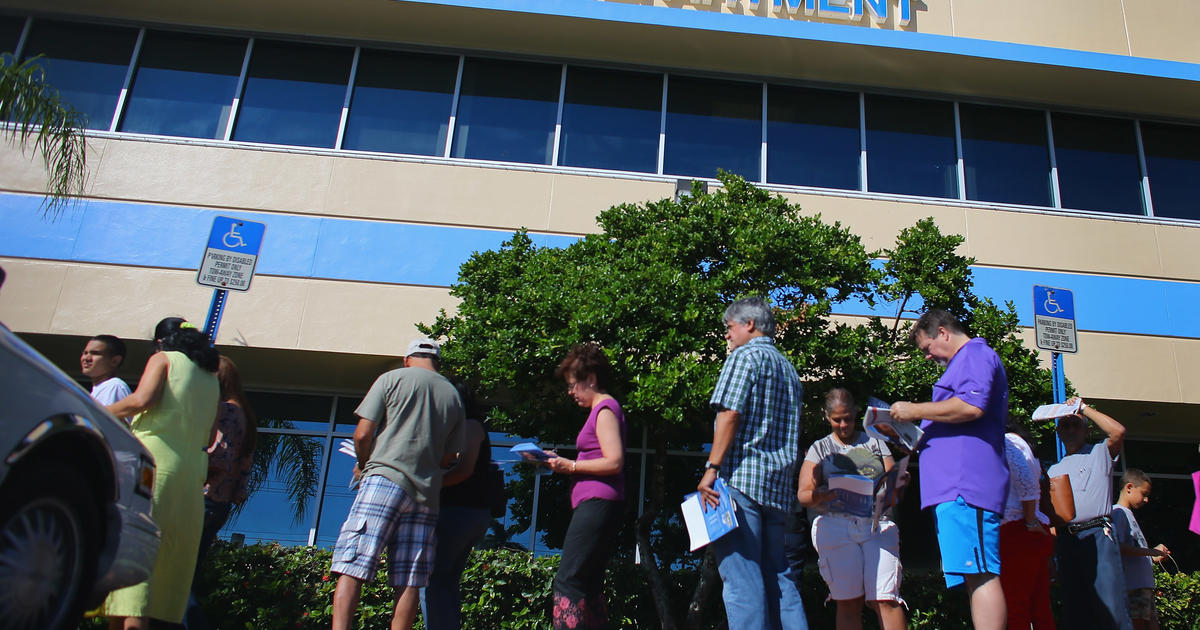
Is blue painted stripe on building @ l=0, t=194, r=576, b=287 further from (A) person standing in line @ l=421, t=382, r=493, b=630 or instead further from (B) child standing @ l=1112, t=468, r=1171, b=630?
(B) child standing @ l=1112, t=468, r=1171, b=630

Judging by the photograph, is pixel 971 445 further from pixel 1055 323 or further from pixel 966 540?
pixel 1055 323

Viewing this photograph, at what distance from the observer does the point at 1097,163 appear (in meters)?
10.9

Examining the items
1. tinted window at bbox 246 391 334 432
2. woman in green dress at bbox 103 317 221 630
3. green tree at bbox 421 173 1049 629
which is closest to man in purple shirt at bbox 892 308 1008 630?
green tree at bbox 421 173 1049 629

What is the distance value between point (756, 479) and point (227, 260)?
450 centimetres

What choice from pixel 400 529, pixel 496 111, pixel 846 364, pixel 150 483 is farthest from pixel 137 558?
pixel 496 111

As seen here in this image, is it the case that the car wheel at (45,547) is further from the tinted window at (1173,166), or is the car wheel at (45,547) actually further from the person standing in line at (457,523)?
the tinted window at (1173,166)

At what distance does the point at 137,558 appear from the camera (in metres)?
3.05

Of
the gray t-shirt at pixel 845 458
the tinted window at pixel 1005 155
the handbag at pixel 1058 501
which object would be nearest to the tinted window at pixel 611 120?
the tinted window at pixel 1005 155

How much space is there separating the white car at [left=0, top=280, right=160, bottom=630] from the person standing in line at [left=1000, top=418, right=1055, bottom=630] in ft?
13.3

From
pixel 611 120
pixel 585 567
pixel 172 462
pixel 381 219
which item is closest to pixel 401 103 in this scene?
pixel 381 219

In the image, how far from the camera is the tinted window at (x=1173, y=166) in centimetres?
1080

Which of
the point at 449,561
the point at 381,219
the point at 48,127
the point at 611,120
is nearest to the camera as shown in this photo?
the point at 449,561

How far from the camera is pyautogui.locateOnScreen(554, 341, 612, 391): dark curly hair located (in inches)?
179

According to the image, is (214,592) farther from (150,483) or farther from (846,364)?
(846,364)
